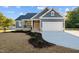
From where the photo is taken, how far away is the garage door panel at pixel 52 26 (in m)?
4.27

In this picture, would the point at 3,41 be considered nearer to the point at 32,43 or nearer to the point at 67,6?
the point at 32,43

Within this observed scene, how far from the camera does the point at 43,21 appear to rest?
14.1ft

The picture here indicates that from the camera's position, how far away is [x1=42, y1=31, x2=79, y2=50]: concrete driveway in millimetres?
4191

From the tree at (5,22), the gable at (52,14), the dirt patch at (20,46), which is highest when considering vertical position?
the gable at (52,14)

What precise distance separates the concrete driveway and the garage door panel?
85 millimetres

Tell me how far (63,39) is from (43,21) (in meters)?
0.52

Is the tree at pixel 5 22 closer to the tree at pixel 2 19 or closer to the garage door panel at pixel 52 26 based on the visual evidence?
the tree at pixel 2 19

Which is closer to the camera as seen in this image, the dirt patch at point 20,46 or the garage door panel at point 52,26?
the dirt patch at point 20,46

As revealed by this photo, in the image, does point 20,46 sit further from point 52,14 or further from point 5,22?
point 52,14

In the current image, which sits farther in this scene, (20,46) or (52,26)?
(52,26)

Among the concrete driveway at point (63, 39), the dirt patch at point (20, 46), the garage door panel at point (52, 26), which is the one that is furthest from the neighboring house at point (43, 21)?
the dirt patch at point (20, 46)

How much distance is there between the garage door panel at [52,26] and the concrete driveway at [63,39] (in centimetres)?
9

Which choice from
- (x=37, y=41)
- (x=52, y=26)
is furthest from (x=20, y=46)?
(x=52, y=26)
